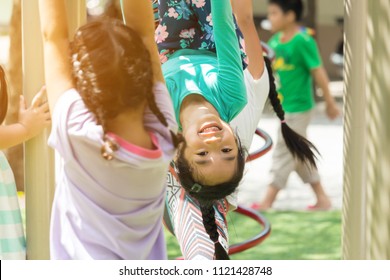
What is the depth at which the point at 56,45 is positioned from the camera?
2053 mm

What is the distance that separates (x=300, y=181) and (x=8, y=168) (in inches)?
159

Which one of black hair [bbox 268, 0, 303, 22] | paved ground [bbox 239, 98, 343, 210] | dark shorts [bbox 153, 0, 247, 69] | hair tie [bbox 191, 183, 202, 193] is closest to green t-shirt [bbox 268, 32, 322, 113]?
black hair [bbox 268, 0, 303, 22]

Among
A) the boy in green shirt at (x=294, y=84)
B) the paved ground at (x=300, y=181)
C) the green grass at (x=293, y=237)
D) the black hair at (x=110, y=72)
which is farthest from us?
the paved ground at (x=300, y=181)

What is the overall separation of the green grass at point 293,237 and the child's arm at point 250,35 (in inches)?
52.1

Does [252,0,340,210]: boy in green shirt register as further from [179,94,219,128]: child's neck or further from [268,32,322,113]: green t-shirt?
[179,94,219,128]: child's neck

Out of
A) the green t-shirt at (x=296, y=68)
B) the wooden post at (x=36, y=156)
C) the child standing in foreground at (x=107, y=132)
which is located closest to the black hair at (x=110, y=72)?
the child standing in foreground at (x=107, y=132)

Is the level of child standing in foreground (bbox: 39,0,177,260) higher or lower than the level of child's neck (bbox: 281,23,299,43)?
higher

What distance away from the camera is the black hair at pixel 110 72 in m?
1.99

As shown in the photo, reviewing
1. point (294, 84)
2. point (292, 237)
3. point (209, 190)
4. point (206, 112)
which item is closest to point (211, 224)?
point (209, 190)

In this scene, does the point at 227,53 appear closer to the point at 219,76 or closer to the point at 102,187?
the point at 219,76

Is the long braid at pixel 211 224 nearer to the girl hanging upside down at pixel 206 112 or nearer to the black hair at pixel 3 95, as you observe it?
the girl hanging upside down at pixel 206 112

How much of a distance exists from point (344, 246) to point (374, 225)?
17 centimetres

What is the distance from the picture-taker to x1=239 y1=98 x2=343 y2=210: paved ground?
5.46 metres

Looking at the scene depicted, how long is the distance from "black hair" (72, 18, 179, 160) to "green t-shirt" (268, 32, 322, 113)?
2918 millimetres
